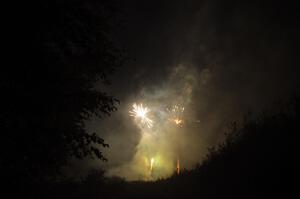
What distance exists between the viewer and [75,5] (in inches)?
299

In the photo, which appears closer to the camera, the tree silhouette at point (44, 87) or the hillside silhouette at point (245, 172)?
the tree silhouette at point (44, 87)

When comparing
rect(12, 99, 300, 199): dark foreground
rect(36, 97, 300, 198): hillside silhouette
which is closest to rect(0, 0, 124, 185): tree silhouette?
rect(12, 99, 300, 199): dark foreground

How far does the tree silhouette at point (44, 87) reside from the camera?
657cm

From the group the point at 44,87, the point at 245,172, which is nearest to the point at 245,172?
the point at 245,172

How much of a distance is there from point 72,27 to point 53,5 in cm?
84

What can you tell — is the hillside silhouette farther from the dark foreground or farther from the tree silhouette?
the tree silhouette

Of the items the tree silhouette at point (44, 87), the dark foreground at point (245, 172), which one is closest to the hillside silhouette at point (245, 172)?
the dark foreground at point (245, 172)

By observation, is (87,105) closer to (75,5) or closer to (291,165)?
(75,5)

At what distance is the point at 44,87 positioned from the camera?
6.92m

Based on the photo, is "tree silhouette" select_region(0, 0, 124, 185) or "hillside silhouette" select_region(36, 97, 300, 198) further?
"hillside silhouette" select_region(36, 97, 300, 198)

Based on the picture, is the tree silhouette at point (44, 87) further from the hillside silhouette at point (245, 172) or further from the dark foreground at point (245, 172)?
the hillside silhouette at point (245, 172)

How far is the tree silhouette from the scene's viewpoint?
6.57 m

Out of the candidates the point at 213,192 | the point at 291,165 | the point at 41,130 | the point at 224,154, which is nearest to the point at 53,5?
the point at 41,130

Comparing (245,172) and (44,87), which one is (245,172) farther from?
(44,87)
